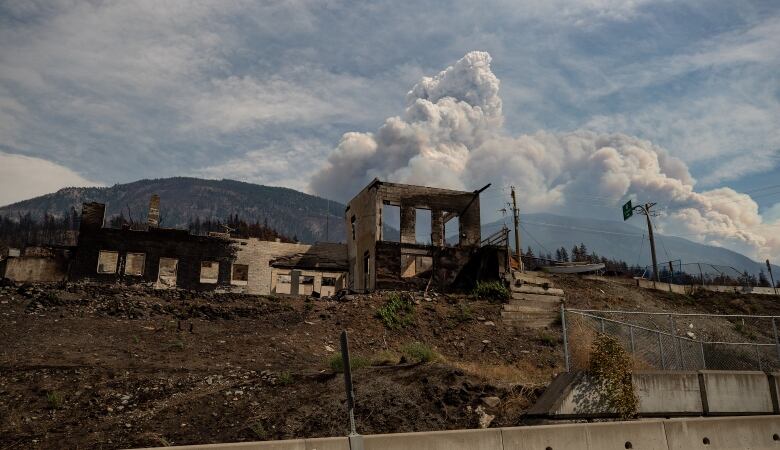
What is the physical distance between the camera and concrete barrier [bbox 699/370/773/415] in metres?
12.8

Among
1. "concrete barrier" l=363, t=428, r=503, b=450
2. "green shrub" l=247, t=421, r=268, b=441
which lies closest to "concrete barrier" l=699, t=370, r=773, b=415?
"concrete barrier" l=363, t=428, r=503, b=450

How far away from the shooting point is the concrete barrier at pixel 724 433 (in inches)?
409

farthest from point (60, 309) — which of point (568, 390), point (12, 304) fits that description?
point (568, 390)

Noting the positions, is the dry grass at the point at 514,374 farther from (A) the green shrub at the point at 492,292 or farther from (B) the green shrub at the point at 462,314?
(A) the green shrub at the point at 492,292

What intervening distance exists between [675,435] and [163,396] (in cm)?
1255

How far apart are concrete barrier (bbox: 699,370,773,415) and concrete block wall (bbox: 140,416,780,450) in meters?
1.62

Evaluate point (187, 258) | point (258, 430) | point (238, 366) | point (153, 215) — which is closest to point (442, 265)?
point (187, 258)

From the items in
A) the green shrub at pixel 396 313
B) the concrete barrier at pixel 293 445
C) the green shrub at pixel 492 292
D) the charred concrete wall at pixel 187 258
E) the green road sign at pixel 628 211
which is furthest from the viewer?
the green road sign at pixel 628 211

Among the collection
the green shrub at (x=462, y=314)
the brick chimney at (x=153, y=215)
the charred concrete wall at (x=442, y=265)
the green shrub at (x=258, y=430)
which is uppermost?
the brick chimney at (x=153, y=215)

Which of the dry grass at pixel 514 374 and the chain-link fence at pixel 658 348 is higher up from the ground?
Result: the chain-link fence at pixel 658 348

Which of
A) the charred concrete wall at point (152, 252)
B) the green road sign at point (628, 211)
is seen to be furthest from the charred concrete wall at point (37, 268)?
the green road sign at point (628, 211)

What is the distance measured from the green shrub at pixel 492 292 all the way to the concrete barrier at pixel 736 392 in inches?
698

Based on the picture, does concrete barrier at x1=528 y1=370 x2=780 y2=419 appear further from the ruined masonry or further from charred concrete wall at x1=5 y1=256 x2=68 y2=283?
charred concrete wall at x1=5 y1=256 x2=68 y2=283

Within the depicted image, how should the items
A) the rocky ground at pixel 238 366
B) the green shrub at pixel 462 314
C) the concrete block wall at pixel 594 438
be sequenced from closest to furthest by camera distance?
1. the concrete block wall at pixel 594 438
2. the rocky ground at pixel 238 366
3. the green shrub at pixel 462 314
